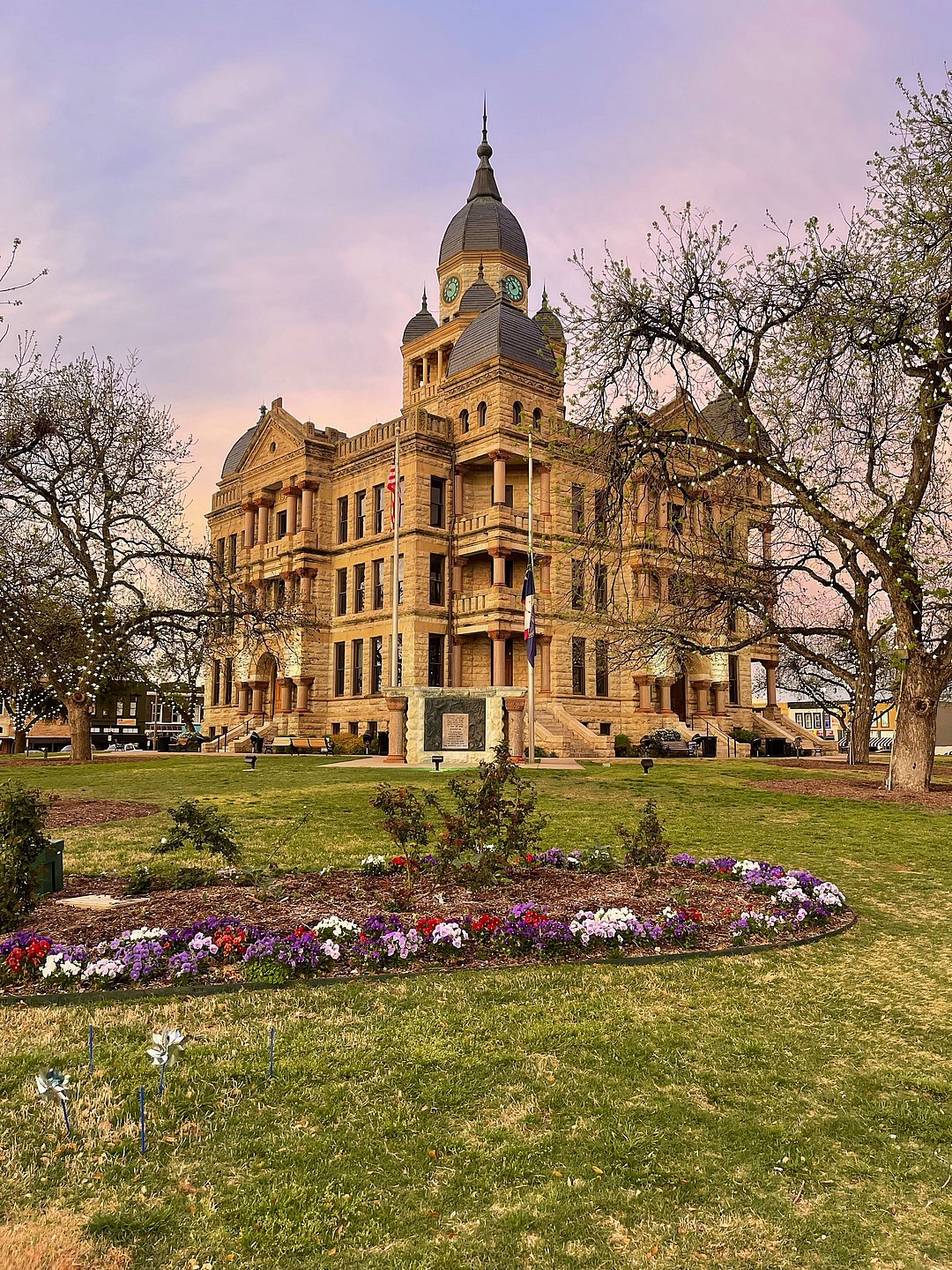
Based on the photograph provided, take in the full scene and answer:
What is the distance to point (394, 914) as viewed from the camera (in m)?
7.58

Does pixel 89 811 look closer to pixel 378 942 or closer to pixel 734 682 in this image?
pixel 378 942

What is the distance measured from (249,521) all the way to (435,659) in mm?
15695

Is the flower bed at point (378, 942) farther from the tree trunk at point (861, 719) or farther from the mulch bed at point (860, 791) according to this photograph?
the tree trunk at point (861, 719)

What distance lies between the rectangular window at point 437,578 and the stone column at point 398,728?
14.1 m

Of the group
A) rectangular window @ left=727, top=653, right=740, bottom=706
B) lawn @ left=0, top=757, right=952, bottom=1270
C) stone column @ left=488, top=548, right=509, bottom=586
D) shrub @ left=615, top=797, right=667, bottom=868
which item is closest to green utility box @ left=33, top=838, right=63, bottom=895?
lawn @ left=0, top=757, right=952, bottom=1270

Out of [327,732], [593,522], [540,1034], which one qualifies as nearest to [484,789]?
[540,1034]

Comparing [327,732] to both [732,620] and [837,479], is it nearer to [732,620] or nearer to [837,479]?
[732,620]

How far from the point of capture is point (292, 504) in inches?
1875

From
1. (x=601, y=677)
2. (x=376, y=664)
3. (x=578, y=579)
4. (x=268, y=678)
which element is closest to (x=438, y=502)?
(x=578, y=579)

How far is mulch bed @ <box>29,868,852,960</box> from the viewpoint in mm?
7348

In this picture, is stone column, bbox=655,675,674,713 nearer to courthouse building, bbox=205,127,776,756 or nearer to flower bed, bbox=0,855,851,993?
courthouse building, bbox=205,127,776,756

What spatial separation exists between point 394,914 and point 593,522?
10399mm

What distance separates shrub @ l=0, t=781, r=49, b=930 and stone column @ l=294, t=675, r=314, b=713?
3729cm

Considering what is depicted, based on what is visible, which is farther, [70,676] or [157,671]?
[157,671]
